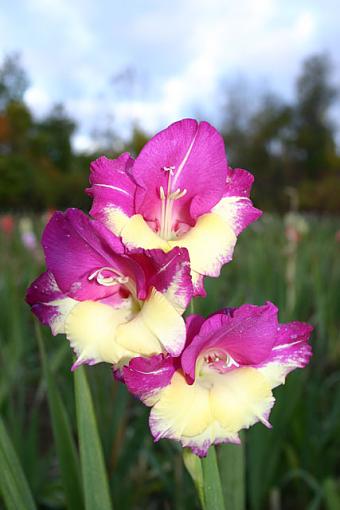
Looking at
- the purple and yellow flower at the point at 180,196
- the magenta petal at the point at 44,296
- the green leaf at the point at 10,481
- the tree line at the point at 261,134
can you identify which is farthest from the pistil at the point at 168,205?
the tree line at the point at 261,134

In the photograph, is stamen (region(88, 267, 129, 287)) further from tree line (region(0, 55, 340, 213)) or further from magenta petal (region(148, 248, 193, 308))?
→ tree line (region(0, 55, 340, 213))

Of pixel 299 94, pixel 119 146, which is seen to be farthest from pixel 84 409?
pixel 299 94

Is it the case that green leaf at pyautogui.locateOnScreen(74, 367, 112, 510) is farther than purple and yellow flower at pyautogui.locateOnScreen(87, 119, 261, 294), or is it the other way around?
green leaf at pyautogui.locateOnScreen(74, 367, 112, 510)

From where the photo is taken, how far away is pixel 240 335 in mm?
426

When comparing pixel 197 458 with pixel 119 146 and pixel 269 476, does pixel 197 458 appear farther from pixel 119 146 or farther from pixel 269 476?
pixel 119 146

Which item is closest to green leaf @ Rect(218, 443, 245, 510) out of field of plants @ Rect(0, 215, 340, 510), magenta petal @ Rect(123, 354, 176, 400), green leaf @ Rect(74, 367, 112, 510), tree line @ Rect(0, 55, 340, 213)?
field of plants @ Rect(0, 215, 340, 510)

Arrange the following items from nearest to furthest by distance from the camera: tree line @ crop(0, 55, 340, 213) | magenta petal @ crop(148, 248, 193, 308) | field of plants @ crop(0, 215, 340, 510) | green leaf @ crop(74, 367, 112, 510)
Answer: magenta petal @ crop(148, 248, 193, 308)
green leaf @ crop(74, 367, 112, 510)
field of plants @ crop(0, 215, 340, 510)
tree line @ crop(0, 55, 340, 213)

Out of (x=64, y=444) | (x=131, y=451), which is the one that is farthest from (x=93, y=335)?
(x=131, y=451)

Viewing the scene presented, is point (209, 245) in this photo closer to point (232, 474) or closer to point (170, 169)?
point (170, 169)

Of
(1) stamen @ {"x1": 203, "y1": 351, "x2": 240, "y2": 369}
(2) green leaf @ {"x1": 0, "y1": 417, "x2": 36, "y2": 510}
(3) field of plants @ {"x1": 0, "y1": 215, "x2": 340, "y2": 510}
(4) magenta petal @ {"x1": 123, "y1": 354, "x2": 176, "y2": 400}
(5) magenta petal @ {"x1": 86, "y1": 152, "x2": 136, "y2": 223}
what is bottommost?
(3) field of plants @ {"x1": 0, "y1": 215, "x2": 340, "y2": 510}

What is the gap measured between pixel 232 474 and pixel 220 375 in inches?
10.4

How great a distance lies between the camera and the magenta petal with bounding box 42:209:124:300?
41 cm

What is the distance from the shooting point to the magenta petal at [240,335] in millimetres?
409

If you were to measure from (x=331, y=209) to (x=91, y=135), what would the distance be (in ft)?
30.3
